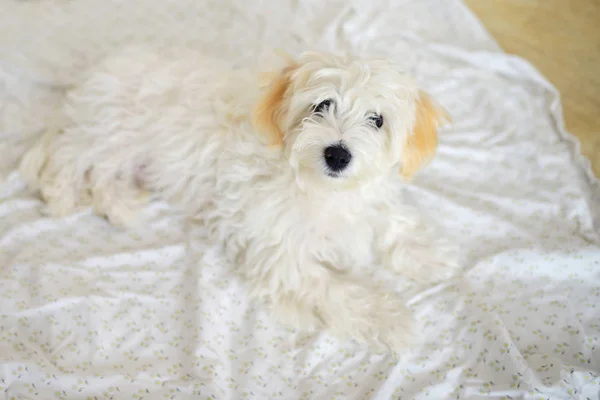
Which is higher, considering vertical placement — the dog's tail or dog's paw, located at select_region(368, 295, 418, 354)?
dog's paw, located at select_region(368, 295, 418, 354)

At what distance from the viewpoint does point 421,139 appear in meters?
1.93

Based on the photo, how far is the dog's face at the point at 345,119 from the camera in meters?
1.76

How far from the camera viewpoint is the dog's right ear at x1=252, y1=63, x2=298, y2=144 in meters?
1.88

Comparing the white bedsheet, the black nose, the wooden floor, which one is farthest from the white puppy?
the wooden floor

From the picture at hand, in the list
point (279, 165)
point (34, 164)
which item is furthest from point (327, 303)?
point (34, 164)

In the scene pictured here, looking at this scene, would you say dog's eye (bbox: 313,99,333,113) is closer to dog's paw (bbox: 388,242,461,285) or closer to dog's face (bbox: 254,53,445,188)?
dog's face (bbox: 254,53,445,188)

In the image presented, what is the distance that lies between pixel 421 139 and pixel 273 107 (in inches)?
24.7

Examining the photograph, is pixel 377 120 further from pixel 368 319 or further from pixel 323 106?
pixel 368 319

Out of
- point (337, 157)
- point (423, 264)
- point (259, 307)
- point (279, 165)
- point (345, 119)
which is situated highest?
point (345, 119)

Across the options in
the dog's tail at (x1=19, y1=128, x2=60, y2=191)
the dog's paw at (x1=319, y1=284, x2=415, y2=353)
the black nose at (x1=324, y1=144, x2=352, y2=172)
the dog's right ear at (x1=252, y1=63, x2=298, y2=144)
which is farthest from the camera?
the dog's tail at (x1=19, y1=128, x2=60, y2=191)

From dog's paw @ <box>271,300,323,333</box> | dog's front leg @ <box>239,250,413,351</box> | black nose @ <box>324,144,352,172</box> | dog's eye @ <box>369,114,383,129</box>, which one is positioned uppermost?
dog's eye @ <box>369,114,383,129</box>

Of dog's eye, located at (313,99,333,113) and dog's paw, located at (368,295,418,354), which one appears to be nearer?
dog's eye, located at (313,99,333,113)

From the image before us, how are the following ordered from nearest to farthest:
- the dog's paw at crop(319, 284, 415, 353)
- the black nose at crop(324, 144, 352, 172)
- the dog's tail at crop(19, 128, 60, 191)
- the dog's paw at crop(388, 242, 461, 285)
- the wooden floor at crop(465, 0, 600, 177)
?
the black nose at crop(324, 144, 352, 172), the dog's paw at crop(319, 284, 415, 353), the dog's paw at crop(388, 242, 461, 285), the dog's tail at crop(19, 128, 60, 191), the wooden floor at crop(465, 0, 600, 177)

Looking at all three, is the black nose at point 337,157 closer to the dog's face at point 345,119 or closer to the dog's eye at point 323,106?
the dog's face at point 345,119
